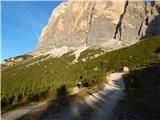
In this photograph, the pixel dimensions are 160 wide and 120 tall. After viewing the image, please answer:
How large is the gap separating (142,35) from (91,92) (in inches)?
6772

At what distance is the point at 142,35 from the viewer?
193 m

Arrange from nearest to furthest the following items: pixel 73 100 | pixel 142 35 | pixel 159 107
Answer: pixel 159 107 < pixel 73 100 < pixel 142 35

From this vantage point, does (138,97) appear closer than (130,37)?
Yes

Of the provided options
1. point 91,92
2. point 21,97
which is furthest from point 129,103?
point 21,97

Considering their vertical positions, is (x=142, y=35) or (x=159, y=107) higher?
(x=142, y=35)

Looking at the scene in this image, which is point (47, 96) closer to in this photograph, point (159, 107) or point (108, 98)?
point (108, 98)

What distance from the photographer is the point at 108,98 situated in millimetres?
25078

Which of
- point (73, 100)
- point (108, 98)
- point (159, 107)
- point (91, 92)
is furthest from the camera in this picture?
point (91, 92)

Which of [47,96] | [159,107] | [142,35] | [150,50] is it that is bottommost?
[159,107]

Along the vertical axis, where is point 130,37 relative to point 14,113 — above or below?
above

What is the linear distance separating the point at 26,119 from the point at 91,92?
10.2 m

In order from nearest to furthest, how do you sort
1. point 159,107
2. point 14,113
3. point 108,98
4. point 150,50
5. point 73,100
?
point 159,107 → point 14,113 → point 73,100 → point 108,98 → point 150,50

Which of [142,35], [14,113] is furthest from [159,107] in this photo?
[142,35]

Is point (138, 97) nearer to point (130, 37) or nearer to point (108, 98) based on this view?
point (108, 98)
